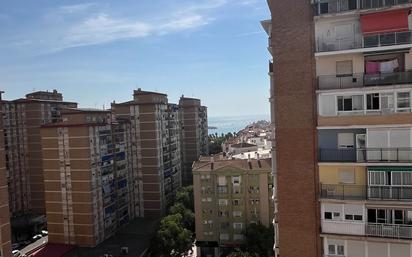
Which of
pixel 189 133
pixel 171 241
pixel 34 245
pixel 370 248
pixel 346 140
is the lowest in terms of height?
pixel 34 245

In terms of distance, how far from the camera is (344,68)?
1546 centimetres

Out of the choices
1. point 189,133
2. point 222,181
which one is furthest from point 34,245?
point 189,133

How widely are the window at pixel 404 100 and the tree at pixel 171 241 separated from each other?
3659 cm

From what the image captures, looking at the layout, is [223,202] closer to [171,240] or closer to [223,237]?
[223,237]

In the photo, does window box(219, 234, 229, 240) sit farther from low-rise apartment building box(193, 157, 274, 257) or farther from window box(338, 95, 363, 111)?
window box(338, 95, 363, 111)

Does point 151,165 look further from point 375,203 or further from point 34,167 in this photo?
point 375,203

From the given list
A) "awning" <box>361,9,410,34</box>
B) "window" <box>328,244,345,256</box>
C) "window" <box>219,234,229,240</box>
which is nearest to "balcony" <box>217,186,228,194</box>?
"window" <box>219,234,229,240</box>

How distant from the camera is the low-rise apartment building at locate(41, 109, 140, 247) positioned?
176ft

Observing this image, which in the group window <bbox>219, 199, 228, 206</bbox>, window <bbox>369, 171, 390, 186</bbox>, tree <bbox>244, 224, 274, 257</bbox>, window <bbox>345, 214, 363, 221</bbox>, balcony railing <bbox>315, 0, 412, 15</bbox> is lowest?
tree <bbox>244, 224, 274, 257</bbox>

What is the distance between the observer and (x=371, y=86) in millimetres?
14836

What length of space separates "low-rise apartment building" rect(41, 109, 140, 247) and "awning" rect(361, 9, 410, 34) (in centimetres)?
4408

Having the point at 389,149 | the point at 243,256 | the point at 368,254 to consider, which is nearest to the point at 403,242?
the point at 368,254

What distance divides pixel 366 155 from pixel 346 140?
0.94m

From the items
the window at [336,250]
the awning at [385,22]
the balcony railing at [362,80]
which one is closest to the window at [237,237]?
the window at [336,250]
